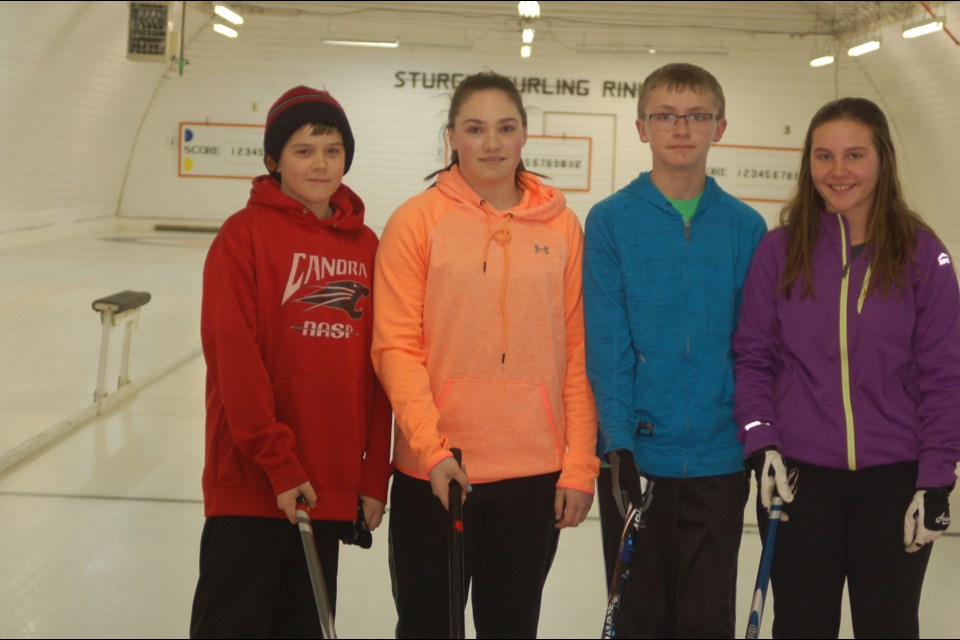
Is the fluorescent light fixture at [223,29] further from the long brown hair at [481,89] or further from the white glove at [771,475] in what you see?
the white glove at [771,475]

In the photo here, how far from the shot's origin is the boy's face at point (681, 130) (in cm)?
214

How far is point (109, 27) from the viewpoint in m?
9.34

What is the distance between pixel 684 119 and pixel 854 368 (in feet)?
2.15

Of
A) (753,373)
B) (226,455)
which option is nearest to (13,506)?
(226,455)

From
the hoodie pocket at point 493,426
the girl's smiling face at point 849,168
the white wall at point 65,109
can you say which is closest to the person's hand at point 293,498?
the hoodie pocket at point 493,426

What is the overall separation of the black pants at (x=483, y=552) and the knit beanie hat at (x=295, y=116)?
780mm

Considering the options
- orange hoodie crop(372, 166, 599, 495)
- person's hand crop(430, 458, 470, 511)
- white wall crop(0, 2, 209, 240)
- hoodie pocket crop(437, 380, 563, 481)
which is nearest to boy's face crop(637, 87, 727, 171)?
orange hoodie crop(372, 166, 599, 495)

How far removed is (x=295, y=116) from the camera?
6.81 feet

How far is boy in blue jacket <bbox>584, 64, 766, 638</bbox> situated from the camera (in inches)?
82.0

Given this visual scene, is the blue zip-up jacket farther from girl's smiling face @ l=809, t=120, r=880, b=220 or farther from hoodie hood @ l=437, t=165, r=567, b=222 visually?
girl's smiling face @ l=809, t=120, r=880, b=220

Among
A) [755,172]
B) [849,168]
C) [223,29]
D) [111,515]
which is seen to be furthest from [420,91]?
[849,168]

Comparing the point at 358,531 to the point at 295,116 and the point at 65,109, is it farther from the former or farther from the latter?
the point at 65,109

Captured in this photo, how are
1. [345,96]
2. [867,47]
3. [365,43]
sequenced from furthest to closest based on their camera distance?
[345,96] < [365,43] < [867,47]

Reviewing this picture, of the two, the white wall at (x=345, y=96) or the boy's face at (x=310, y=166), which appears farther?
the white wall at (x=345, y=96)
